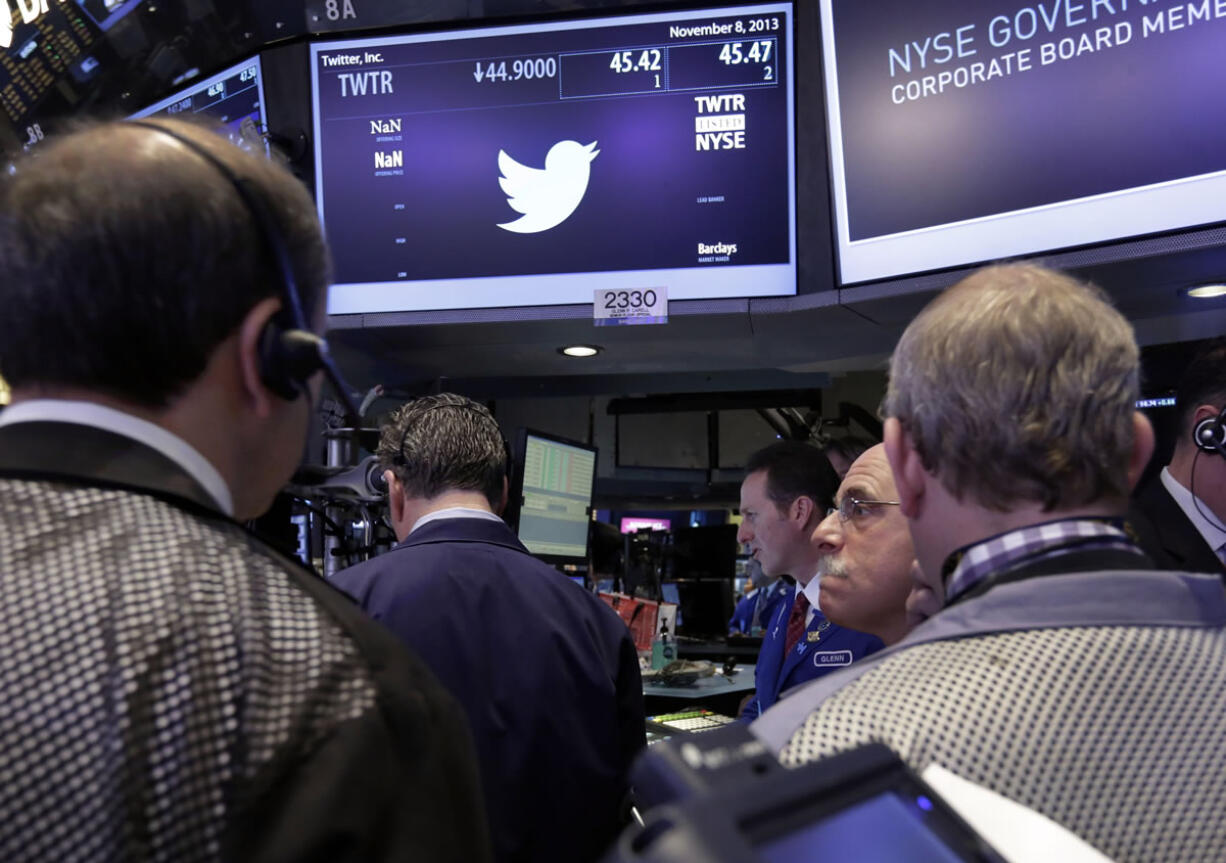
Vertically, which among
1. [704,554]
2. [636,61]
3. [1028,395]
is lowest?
[704,554]

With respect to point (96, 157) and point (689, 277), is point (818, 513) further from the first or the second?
point (96, 157)

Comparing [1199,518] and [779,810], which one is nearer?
[779,810]

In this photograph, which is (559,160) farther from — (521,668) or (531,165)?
(521,668)

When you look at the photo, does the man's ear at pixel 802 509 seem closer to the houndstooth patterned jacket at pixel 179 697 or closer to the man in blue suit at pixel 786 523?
the man in blue suit at pixel 786 523

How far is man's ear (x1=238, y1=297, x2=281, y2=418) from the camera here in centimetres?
76

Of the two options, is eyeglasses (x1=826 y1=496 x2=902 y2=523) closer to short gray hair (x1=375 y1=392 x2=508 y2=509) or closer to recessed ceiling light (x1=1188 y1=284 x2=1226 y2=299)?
short gray hair (x1=375 y1=392 x2=508 y2=509)

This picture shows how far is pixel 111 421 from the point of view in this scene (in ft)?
2.31

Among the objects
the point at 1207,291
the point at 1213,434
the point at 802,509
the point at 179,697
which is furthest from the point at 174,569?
the point at 802,509

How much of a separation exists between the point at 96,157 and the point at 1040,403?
83 centimetres

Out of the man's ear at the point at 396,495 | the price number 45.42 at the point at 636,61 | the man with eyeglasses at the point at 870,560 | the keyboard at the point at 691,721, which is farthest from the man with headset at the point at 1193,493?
the man's ear at the point at 396,495

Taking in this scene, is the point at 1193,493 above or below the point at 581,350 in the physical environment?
below

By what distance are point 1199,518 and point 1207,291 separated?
0.55 meters

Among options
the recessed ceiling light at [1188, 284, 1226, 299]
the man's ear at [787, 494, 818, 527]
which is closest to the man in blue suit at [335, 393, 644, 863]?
the man's ear at [787, 494, 818, 527]

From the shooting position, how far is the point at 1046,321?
935mm
